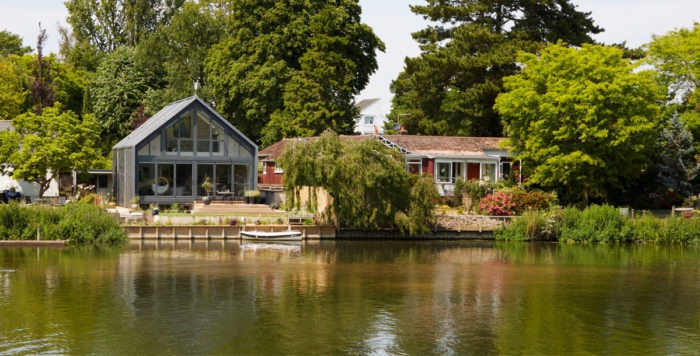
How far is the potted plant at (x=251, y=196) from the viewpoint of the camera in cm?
5594

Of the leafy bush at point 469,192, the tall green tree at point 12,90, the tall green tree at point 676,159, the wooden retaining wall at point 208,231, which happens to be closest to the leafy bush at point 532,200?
the leafy bush at point 469,192

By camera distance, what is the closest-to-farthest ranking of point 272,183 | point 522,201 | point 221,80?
1. point 522,201
2. point 272,183
3. point 221,80

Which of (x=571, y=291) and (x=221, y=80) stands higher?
(x=221, y=80)

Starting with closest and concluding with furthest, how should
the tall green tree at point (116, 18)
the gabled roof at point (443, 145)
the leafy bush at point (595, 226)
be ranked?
the leafy bush at point (595, 226) < the gabled roof at point (443, 145) < the tall green tree at point (116, 18)

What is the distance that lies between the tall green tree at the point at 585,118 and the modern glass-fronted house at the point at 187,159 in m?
18.0

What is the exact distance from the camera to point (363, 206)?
4956 cm

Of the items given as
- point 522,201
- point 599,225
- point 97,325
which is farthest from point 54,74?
point 97,325

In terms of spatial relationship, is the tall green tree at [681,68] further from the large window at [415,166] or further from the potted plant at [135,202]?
the potted plant at [135,202]

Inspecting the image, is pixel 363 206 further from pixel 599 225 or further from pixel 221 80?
pixel 221 80

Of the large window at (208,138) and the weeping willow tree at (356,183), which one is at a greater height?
the large window at (208,138)

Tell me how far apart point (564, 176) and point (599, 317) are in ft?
91.0

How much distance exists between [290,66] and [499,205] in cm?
2740

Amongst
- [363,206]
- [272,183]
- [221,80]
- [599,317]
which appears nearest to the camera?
[599,317]

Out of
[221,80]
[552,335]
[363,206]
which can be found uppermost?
[221,80]
